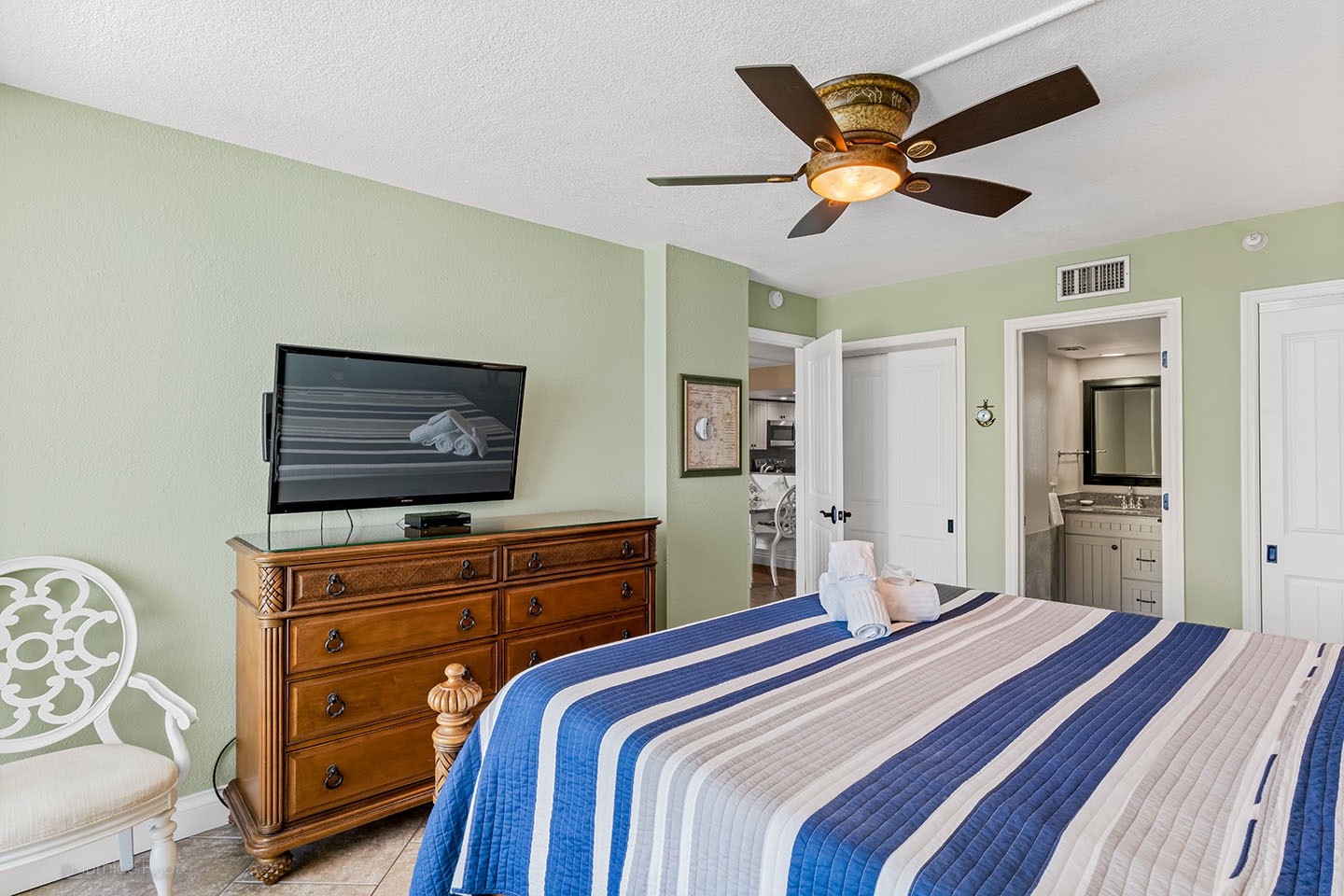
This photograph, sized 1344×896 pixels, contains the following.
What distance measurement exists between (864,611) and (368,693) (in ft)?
5.48

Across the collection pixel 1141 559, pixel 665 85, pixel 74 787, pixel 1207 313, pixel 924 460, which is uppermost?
pixel 665 85

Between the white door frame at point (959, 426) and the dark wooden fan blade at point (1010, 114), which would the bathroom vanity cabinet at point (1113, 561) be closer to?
the white door frame at point (959, 426)

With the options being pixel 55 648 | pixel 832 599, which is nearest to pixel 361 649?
pixel 55 648

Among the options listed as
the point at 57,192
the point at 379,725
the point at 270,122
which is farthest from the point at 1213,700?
the point at 57,192

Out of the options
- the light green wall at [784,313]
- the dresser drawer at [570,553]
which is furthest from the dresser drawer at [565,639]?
the light green wall at [784,313]

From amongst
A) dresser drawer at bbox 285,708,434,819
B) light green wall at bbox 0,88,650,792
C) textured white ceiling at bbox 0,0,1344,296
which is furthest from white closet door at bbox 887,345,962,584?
dresser drawer at bbox 285,708,434,819

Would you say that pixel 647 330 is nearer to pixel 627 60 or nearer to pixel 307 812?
pixel 627 60

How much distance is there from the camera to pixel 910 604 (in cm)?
218

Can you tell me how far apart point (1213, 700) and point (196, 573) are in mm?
3051

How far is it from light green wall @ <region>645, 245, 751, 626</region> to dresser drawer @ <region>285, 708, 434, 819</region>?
1488 millimetres

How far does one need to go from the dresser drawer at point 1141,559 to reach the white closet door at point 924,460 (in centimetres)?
160

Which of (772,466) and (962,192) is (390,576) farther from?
(772,466)

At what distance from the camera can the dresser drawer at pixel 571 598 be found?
2682 mm

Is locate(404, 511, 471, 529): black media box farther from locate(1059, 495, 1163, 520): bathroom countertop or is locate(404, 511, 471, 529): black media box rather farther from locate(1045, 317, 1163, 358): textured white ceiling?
locate(1059, 495, 1163, 520): bathroom countertop
